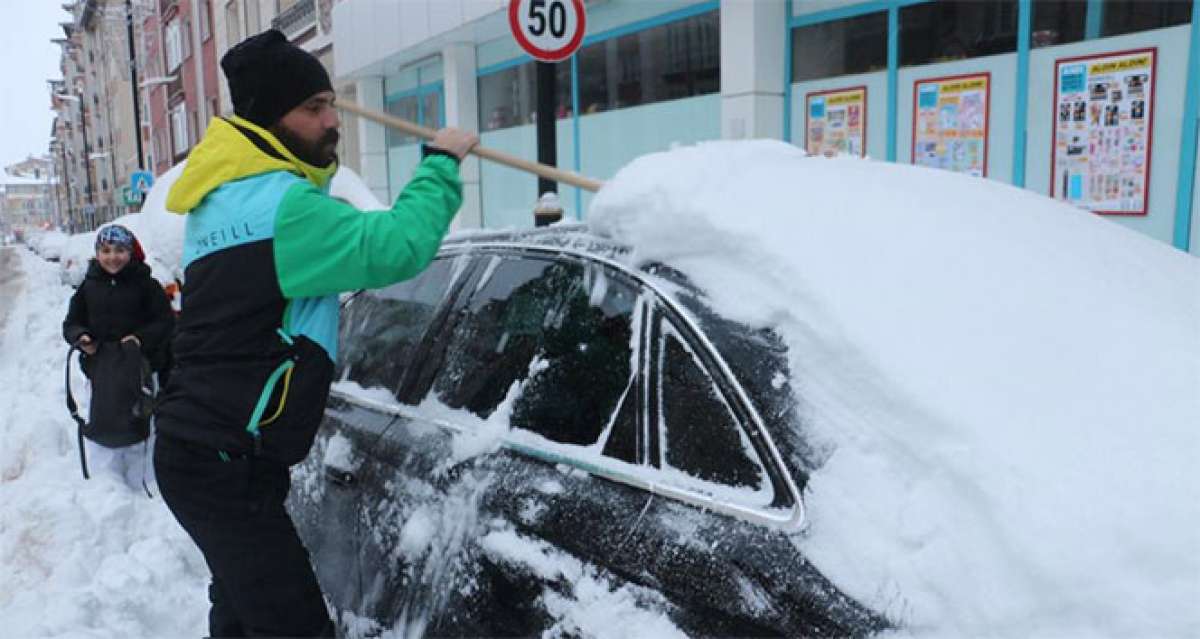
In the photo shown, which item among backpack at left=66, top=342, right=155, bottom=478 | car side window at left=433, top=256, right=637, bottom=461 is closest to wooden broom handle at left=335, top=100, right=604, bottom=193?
car side window at left=433, top=256, right=637, bottom=461

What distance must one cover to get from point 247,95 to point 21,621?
231cm

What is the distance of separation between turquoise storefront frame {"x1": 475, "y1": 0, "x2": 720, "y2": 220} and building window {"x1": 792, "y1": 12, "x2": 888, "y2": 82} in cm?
→ 106

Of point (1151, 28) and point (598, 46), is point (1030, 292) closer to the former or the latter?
point (1151, 28)

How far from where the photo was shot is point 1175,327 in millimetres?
1918

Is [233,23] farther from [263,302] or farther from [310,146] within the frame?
[263,302]

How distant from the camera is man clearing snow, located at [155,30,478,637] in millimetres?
2188

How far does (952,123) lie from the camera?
23.3 ft

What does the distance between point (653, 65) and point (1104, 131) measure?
16.0ft

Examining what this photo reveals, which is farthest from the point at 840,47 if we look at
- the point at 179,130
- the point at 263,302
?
the point at 179,130

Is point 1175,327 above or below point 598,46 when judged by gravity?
below

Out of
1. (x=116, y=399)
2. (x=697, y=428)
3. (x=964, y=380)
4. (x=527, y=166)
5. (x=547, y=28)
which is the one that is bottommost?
(x=116, y=399)

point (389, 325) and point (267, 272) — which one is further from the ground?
point (267, 272)

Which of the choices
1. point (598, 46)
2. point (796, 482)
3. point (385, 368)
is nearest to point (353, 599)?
point (385, 368)

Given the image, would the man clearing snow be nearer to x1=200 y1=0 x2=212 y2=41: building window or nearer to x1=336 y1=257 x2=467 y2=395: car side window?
x1=336 y1=257 x2=467 y2=395: car side window
